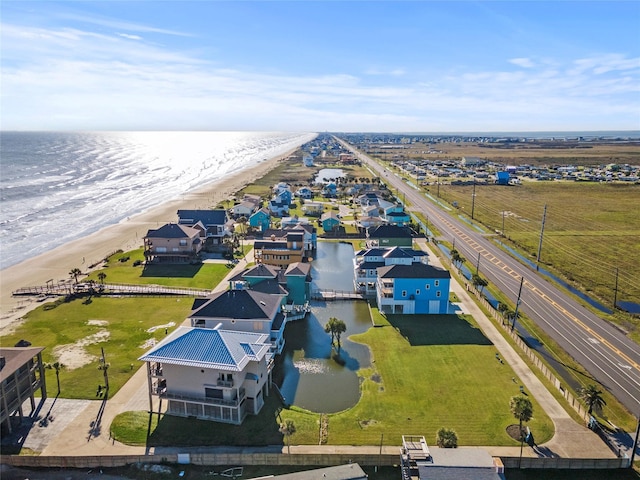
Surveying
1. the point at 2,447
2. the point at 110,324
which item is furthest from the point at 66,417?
the point at 110,324

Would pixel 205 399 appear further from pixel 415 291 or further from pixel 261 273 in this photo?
pixel 415 291

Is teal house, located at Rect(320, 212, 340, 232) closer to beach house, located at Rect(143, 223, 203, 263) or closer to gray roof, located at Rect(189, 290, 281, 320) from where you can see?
beach house, located at Rect(143, 223, 203, 263)

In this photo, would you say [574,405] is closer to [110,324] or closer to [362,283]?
[362,283]

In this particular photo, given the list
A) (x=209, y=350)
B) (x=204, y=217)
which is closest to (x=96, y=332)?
(x=209, y=350)

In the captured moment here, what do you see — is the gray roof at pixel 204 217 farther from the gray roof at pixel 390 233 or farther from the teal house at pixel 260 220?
the gray roof at pixel 390 233

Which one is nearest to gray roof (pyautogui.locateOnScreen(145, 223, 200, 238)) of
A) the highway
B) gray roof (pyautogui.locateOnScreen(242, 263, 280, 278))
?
gray roof (pyautogui.locateOnScreen(242, 263, 280, 278))

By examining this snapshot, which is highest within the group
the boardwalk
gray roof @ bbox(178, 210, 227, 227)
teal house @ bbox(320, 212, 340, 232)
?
gray roof @ bbox(178, 210, 227, 227)
